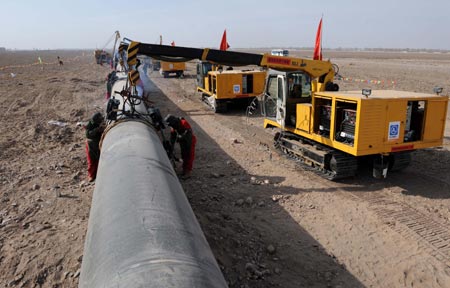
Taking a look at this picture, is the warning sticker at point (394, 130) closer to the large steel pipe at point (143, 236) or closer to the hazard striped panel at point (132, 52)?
the large steel pipe at point (143, 236)

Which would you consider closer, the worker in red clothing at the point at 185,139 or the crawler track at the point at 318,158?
the crawler track at the point at 318,158

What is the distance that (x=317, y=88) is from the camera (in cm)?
954

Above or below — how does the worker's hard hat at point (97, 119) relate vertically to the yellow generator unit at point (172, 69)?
below

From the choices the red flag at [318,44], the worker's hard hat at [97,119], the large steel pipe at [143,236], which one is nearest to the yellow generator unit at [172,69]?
the red flag at [318,44]

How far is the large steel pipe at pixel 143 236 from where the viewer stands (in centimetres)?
274

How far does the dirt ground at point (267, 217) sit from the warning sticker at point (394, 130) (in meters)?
1.16

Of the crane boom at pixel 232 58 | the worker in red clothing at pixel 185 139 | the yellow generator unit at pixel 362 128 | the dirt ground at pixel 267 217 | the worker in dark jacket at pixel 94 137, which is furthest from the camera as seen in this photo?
the worker in red clothing at pixel 185 139

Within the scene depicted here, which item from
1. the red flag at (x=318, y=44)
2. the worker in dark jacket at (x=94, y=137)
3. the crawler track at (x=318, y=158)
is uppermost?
the red flag at (x=318, y=44)

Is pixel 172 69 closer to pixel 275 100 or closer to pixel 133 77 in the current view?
pixel 275 100

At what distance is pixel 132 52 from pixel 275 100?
410 cm

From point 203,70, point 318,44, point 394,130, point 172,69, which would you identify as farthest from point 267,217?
point 172,69

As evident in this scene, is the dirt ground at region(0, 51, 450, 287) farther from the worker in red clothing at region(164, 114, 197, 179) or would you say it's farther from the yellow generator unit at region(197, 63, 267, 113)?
the yellow generator unit at region(197, 63, 267, 113)

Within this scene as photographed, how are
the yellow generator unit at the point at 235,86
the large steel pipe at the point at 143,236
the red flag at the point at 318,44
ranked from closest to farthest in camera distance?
the large steel pipe at the point at 143,236, the red flag at the point at 318,44, the yellow generator unit at the point at 235,86

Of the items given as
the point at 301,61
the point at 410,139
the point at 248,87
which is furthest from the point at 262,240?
the point at 248,87
